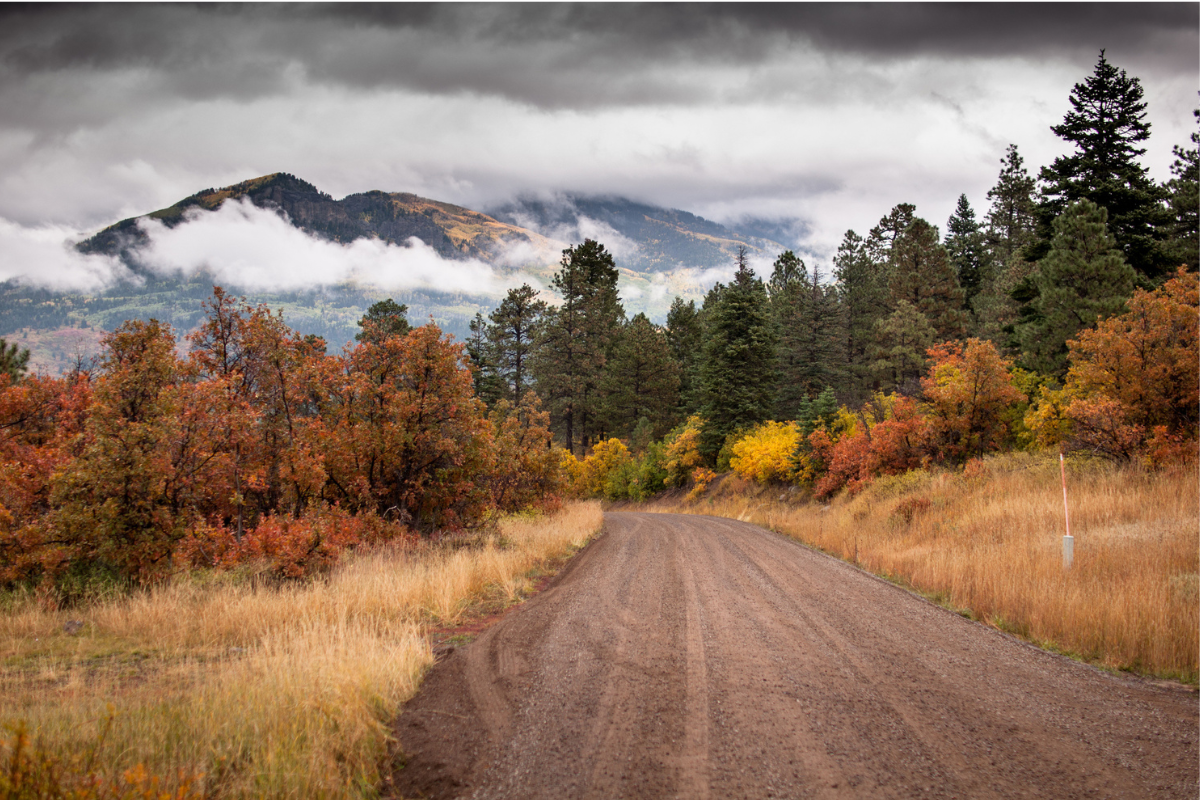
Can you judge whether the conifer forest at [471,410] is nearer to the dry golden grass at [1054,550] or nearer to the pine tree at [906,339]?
the pine tree at [906,339]

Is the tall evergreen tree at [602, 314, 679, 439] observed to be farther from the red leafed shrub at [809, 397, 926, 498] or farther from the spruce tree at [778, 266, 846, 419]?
the red leafed shrub at [809, 397, 926, 498]

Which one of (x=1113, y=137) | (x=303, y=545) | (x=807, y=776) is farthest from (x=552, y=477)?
(x=1113, y=137)

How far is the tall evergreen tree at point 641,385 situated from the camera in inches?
1966

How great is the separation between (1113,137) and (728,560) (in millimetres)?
21602

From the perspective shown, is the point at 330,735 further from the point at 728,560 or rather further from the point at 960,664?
the point at 728,560

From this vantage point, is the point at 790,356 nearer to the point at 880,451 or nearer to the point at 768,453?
the point at 768,453

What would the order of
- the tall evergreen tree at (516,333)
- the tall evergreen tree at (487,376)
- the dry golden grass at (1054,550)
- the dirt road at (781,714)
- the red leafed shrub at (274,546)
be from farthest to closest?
1. the tall evergreen tree at (487,376)
2. the tall evergreen tree at (516,333)
3. the red leafed shrub at (274,546)
4. the dry golden grass at (1054,550)
5. the dirt road at (781,714)

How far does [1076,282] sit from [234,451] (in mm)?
23627

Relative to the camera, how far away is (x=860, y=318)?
40.2 meters

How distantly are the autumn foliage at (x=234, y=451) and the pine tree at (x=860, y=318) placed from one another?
31563 millimetres

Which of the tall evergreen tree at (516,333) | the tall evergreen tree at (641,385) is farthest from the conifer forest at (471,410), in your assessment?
the tall evergreen tree at (641,385)

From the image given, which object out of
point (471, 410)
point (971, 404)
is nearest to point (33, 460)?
point (471, 410)

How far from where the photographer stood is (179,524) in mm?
9375

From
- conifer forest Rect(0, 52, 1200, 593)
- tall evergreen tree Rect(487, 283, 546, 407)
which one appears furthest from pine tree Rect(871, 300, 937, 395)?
tall evergreen tree Rect(487, 283, 546, 407)
